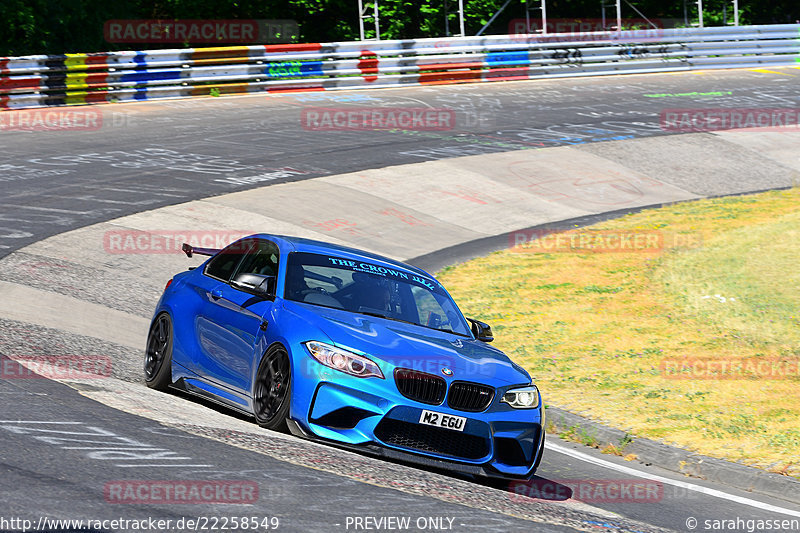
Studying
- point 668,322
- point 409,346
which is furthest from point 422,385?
point 668,322

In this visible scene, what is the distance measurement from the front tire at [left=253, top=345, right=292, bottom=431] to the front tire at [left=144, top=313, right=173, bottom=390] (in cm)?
148

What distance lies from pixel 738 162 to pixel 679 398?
16.0 metres

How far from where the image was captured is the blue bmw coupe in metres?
7.35

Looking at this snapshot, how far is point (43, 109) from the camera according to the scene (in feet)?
87.2

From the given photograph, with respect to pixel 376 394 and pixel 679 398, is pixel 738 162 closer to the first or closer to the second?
pixel 679 398

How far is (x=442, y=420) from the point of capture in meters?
7.38

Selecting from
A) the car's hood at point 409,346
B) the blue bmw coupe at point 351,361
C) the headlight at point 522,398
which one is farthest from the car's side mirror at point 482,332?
the headlight at point 522,398

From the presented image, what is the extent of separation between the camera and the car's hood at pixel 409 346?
24.6 feet

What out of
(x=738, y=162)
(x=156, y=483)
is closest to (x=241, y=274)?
(x=156, y=483)

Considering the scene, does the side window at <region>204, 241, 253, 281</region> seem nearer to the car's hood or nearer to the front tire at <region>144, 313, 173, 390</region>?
the front tire at <region>144, 313, 173, 390</region>

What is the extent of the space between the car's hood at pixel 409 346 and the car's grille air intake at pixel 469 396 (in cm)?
5

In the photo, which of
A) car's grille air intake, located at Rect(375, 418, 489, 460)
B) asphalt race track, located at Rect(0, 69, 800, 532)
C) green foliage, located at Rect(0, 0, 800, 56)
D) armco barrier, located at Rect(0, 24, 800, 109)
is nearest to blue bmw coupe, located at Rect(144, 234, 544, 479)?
car's grille air intake, located at Rect(375, 418, 489, 460)

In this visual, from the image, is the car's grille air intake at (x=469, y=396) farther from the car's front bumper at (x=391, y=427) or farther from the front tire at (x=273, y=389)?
the front tire at (x=273, y=389)

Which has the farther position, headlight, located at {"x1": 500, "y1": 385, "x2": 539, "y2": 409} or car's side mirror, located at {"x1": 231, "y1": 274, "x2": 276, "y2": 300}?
car's side mirror, located at {"x1": 231, "y1": 274, "x2": 276, "y2": 300}
